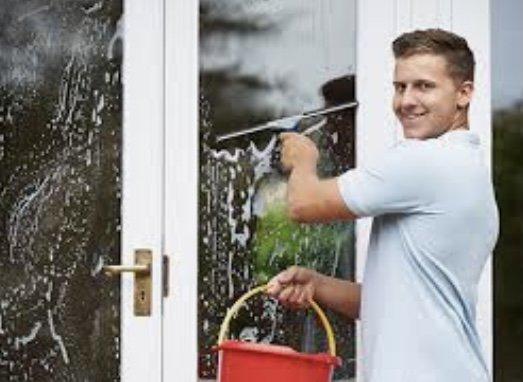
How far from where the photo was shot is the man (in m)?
2.38

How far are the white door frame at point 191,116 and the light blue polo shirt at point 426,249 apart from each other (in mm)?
771

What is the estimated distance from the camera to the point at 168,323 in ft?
10.8

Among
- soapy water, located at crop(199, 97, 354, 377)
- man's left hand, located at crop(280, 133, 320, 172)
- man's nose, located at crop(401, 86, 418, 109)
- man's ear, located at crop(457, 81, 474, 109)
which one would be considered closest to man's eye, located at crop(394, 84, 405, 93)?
man's nose, located at crop(401, 86, 418, 109)

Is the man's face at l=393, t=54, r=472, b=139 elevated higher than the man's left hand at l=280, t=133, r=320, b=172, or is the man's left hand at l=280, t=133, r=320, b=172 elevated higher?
the man's face at l=393, t=54, r=472, b=139

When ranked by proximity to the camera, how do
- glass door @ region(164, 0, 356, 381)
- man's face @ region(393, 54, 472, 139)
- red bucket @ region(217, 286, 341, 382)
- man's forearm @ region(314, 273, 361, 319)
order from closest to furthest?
man's face @ region(393, 54, 472, 139), red bucket @ region(217, 286, 341, 382), man's forearm @ region(314, 273, 361, 319), glass door @ region(164, 0, 356, 381)

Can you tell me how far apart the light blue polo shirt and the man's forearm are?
0.39 meters

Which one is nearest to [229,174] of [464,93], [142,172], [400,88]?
[142,172]

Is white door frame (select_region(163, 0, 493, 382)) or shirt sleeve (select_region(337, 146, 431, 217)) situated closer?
shirt sleeve (select_region(337, 146, 431, 217))

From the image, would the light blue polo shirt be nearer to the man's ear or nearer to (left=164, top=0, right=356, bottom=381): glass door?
the man's ear

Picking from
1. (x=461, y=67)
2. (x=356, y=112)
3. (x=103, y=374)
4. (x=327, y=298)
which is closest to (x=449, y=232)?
(x=461, y=67)

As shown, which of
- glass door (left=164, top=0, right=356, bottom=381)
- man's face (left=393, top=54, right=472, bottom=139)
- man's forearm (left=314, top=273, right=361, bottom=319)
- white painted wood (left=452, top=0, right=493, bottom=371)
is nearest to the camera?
man's face (left=393, top=54, right=472, bottom=139)

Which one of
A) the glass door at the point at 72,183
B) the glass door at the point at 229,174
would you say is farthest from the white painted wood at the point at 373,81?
the glass door at the point at 72,183

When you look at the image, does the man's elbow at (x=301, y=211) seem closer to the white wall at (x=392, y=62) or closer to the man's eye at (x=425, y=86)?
the man's eye at (x=425, y=86)

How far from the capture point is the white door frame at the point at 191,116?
10.5 feet
